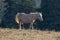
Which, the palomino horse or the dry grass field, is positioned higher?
the palomino horse

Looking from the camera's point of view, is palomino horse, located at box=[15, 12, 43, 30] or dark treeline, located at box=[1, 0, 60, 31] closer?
palomino horse, located at box=[15, 12, 43, 30]

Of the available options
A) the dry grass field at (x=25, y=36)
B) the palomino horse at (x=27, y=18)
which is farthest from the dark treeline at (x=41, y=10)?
the dry grass field at (x=25, y=36)

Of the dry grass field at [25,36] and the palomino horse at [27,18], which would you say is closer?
the dry grass field at [25,36]

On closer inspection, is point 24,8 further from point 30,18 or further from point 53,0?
point 30,18

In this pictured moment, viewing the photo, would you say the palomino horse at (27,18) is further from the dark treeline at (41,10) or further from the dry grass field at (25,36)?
the dark treeline at (41,10)

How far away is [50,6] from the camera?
157 ft

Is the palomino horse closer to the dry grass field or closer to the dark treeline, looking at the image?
the dry grass field

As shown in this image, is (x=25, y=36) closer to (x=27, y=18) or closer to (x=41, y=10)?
(x=27, y=18)

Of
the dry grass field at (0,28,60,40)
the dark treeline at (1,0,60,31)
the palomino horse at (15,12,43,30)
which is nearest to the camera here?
the dry grass field at (0,28,60,40)

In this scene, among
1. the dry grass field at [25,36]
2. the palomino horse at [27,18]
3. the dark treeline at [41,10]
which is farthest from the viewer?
the dark treeline at [41,10]

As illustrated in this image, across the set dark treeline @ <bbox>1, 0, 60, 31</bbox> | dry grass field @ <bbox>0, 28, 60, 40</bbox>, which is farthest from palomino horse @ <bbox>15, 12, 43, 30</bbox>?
dark treeline @ <bbox>1, 0, 60, 31</bbox>

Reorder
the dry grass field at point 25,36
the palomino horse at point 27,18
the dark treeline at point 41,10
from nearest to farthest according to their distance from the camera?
1. the dry grass field at point 25,36
2. the palomino horse at point 27,18
3. the dark treeline at point 41,10

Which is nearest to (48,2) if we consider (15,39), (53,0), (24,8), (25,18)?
(53,0)

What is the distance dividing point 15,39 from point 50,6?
113 ft
